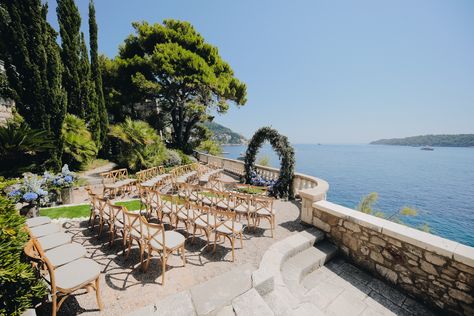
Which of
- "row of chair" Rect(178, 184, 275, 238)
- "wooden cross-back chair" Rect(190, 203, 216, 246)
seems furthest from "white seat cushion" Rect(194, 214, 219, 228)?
"row of chair" Rect(178, 184, 275, 238)

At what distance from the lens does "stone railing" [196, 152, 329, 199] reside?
5.15 meters

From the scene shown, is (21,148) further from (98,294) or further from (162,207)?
(98,294)

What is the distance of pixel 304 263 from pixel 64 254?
150 inches

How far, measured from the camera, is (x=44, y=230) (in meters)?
3.44

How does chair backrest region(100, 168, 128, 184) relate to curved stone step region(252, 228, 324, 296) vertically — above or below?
above

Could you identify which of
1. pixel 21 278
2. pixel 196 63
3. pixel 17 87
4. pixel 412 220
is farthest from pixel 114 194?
pixel 412 220

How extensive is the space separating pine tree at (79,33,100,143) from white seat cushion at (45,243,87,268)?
10.3m

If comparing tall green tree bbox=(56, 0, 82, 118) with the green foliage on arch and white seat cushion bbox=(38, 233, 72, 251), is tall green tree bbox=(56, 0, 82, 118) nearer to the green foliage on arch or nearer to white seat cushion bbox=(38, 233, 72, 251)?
the green foliage on arch

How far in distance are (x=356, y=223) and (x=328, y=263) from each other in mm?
1007

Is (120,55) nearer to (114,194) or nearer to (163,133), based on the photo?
(163,133)

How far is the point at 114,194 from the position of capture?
718 centimetres

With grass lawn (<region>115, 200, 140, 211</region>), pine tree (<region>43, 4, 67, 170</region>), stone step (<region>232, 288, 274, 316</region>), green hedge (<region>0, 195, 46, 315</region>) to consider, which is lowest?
grass lawn (<region>115, 200, 140, 211</region>)

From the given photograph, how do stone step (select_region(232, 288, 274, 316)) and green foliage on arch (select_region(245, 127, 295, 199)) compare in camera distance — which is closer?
stone step (select_region(232, 288, 274, 316))

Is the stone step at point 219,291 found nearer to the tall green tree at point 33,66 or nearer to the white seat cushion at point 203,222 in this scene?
the white seat cushion at point 203,222
